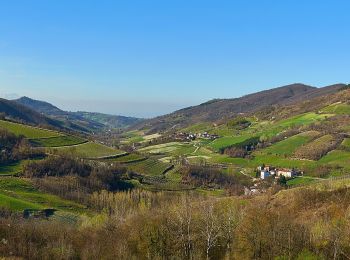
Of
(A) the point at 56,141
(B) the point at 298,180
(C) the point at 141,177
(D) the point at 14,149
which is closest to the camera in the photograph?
(B) the point at 298,180

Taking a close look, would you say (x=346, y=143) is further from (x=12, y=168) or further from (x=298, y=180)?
(x=12, y=168)

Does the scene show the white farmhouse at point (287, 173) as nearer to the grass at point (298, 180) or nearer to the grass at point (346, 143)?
the grass at point (298, 180)

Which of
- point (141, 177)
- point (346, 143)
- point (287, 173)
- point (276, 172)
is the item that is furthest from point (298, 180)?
point (141, 177)

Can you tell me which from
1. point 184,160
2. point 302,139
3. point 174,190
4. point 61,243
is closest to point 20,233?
point 61,243

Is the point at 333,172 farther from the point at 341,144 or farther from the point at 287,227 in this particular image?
the point at 287,227

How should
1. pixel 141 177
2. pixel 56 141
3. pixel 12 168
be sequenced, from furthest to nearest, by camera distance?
pixel 56 141 < pixel 141 177 < pixel 12 168

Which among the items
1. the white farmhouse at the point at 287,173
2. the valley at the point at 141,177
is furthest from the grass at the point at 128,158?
the white farmhouse at the point at 287,173
